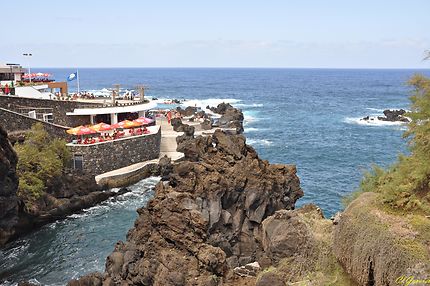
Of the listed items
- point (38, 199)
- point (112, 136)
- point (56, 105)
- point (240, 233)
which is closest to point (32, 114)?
point (56, 105)

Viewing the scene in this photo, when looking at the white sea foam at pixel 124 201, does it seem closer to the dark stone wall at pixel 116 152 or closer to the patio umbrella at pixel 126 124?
the dark stone wall at pixel 116 152

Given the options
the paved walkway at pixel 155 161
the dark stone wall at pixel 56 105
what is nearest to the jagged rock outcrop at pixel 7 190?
the paved walkway at pixel 155 161

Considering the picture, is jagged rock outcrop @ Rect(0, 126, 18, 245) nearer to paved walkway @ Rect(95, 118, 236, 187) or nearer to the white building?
paved walkway @ Rect(95, 118, 236, 187)

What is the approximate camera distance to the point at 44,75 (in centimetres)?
7406

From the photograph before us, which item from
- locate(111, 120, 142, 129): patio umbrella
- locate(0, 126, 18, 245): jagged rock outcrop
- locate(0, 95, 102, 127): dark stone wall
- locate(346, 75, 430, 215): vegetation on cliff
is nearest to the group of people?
locate(111, 120, 142, 129): patio umbrella

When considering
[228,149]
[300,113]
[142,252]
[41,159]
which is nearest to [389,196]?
[142,252]

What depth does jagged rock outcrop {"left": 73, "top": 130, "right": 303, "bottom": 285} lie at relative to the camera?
72.0 ft

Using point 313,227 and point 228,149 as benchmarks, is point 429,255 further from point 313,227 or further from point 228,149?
point 228,149

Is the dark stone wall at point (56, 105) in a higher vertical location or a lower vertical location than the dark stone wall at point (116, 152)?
higher

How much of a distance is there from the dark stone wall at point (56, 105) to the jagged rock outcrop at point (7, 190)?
21.7 meters

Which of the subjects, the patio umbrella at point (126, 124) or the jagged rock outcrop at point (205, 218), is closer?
the jagged rock outcrop at point (205, 218)

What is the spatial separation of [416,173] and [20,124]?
44.2m

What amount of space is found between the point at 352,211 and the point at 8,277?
25.3 m

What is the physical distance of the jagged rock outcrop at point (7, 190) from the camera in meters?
33.4
